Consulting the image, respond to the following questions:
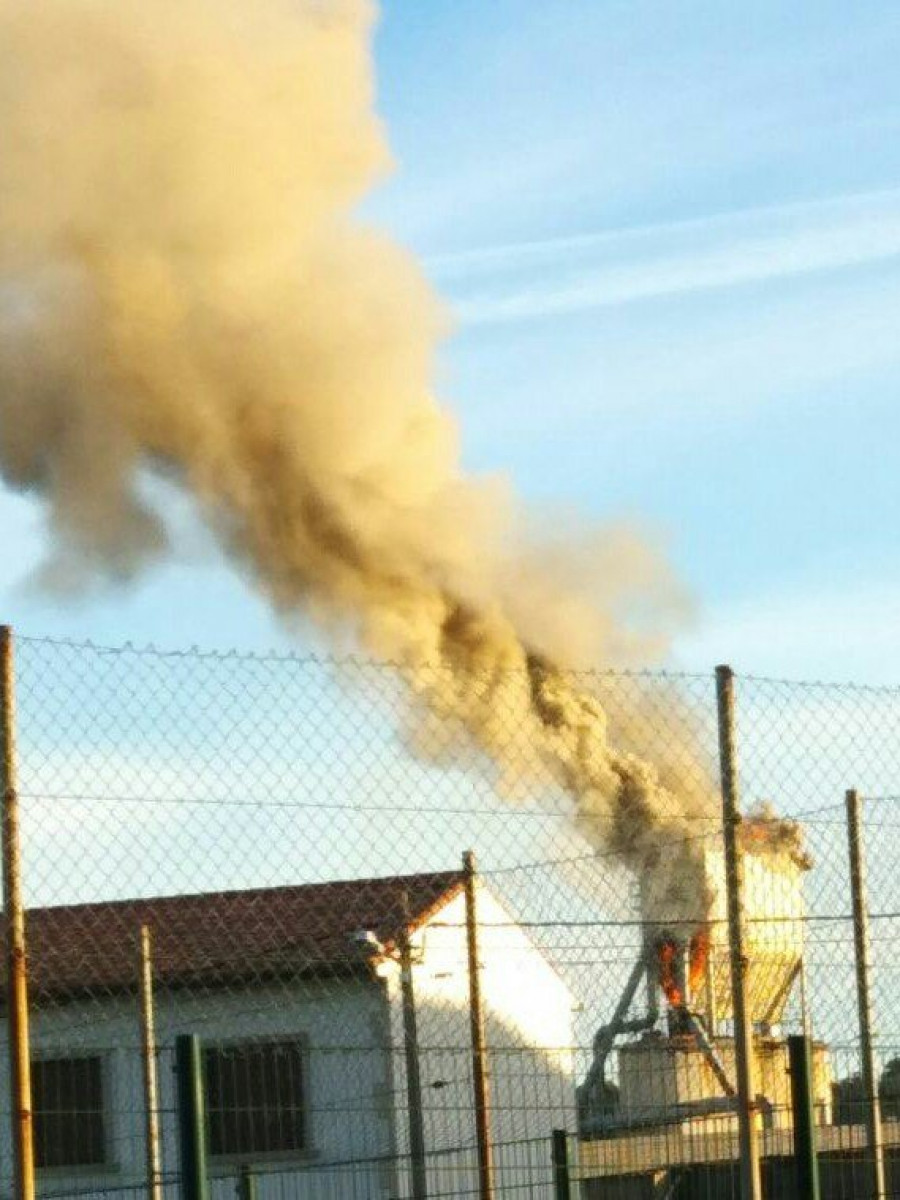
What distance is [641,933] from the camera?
44.3 ft

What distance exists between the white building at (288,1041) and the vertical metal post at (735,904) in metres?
9.73

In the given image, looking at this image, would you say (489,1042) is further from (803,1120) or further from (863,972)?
(803,1120)

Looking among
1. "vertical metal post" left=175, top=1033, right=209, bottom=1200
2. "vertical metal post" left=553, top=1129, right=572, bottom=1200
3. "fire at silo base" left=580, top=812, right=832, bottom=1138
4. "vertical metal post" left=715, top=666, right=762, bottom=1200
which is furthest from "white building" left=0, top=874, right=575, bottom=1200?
"vertical metal post" left=175, top=1033, right=209, bottom=1200

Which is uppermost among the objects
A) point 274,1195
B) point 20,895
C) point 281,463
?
point 281,463

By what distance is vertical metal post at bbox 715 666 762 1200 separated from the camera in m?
10.6

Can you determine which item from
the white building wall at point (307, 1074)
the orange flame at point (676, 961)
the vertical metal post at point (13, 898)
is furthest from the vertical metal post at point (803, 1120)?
the white building wall at point (307, 1074)

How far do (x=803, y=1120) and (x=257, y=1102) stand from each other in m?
13.8

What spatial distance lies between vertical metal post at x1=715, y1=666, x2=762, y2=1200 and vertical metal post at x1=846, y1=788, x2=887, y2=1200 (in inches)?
76.2

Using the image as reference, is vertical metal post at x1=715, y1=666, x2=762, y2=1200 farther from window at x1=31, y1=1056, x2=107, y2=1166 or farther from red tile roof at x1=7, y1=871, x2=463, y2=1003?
window at x1=31, y1=1056, x2=107, y2=1166

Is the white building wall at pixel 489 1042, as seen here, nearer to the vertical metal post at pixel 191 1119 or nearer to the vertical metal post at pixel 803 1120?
the vertical metal post at pixel 803 1120

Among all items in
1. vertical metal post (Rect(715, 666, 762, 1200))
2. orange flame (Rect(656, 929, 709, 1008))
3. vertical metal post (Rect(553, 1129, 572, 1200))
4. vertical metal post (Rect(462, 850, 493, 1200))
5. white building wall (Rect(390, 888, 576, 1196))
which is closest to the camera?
vertical metal post (Rect(715, 666, 762, 1200))

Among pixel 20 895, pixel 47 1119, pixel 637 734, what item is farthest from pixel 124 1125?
pixel 20 895

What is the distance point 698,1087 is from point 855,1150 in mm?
3965

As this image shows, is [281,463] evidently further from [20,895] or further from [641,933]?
[20,895]
